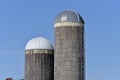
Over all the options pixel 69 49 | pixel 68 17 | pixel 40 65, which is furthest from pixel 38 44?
pixel 68 17

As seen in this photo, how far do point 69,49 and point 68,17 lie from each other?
→ 196 inches

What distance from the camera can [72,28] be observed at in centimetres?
7800

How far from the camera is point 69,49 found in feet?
255

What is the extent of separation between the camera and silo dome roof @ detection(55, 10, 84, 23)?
258 feet

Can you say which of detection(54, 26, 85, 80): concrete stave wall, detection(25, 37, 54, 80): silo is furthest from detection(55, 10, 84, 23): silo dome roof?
detection(25, 37, 54, 80): silo

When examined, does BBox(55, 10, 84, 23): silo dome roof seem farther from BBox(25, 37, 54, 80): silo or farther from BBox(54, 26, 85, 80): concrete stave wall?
Answer: BBox(25, 37, 54, 80): silo

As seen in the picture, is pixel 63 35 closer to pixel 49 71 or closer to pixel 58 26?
pixel 58 26

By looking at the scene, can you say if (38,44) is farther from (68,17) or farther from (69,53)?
(68,17)

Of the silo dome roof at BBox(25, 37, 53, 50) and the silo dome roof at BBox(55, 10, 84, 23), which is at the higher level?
the silo dome roof at BBox(55, 10, 84, 23)

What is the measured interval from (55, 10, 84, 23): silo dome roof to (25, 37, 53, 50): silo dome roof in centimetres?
518

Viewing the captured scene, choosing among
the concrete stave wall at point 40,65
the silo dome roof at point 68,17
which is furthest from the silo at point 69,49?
the concrete stave wall at point 40,65

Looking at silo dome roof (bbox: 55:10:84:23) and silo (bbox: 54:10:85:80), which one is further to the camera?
silo dome roof (bbox: 55:10:84:23)

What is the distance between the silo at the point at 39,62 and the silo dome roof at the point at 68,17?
5.64 meters

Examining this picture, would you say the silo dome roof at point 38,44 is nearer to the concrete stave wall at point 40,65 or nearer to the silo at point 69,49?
the concrete stave wall at point 40,65
